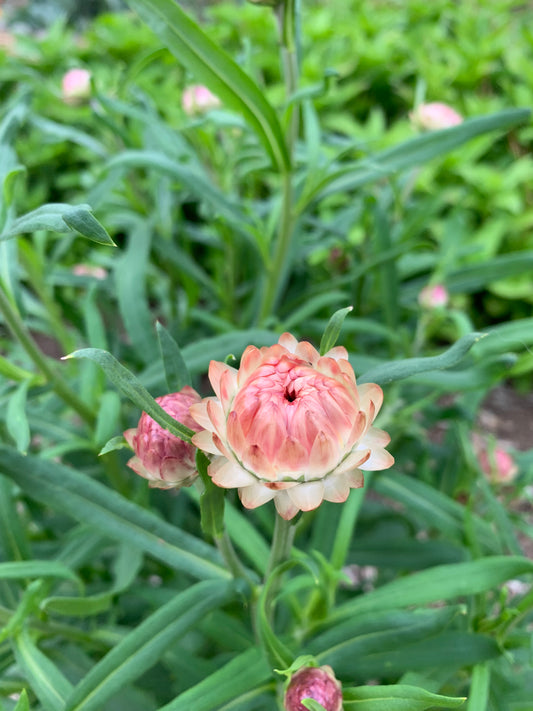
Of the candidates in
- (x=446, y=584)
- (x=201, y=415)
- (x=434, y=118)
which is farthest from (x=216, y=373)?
(x=434, y=118)

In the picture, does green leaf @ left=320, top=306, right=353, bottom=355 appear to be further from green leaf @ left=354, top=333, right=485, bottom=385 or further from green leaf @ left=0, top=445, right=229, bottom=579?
green leaf @ left=0, top=445, right=229, bottom=579

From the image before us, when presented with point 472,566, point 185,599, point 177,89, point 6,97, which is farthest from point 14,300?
point 6,97

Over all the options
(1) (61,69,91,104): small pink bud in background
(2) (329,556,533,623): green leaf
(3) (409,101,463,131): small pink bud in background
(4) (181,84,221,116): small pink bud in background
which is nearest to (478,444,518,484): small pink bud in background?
(2) (329,556,533,623): green leaf

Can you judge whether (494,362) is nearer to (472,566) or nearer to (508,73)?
(472,566)

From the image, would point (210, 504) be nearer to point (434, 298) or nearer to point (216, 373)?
point (216, 373)

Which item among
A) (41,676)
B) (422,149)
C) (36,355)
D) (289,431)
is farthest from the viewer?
(422,149)

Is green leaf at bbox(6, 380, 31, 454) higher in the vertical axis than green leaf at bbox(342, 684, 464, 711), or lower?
higher
